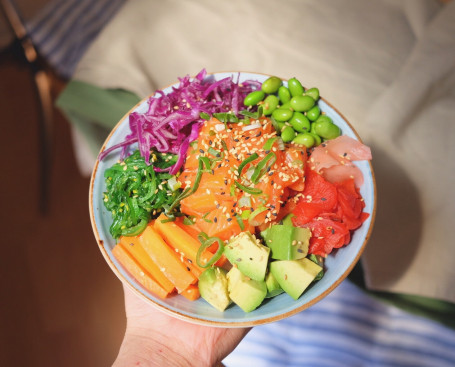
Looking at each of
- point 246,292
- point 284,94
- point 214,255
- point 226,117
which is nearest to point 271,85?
point 284,94

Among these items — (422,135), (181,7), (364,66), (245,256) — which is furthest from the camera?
(181,7)

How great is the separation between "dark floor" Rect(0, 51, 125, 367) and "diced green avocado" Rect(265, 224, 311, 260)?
1963mm

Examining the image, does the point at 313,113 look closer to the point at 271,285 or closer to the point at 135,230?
the point at 271,285

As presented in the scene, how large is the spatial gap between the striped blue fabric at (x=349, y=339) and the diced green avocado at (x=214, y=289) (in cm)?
95

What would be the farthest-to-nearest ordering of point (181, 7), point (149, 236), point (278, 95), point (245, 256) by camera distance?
point (181, 7)
point (278, 95)
point (149, 236)
point (245, 256)

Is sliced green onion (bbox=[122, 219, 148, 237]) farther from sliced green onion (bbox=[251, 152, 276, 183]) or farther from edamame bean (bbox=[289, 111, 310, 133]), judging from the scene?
edamame bean (bbox=[289, 111, 310, 133])

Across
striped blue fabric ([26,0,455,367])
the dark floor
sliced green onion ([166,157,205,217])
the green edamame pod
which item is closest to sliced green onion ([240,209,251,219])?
sliced green onion ([166,157,205,217])

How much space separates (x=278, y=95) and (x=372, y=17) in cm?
142

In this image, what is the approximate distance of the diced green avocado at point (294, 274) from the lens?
1.55 m

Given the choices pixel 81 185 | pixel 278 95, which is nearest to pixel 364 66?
pixel 278 95

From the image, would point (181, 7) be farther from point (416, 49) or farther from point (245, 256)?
point (245, 256)

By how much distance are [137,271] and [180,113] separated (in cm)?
75

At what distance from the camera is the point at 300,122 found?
1.90 meters

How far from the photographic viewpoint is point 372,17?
9.61 feet
